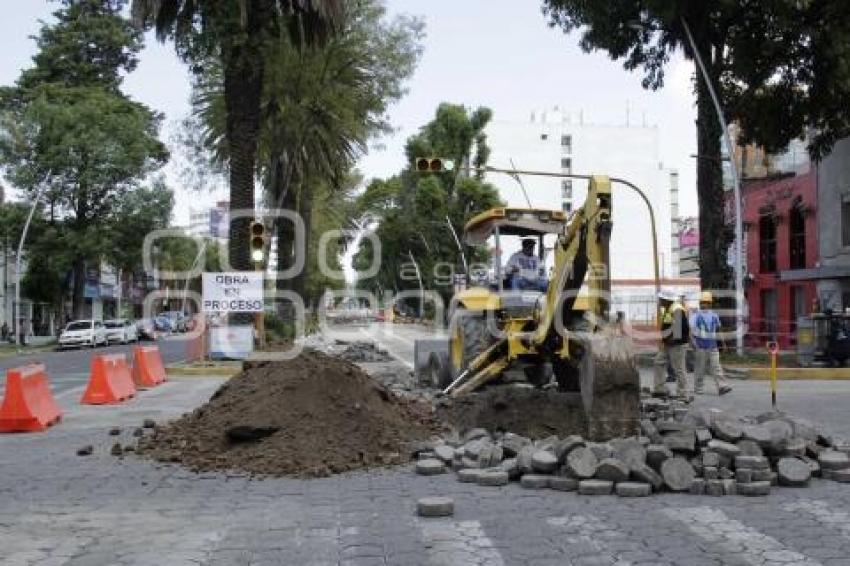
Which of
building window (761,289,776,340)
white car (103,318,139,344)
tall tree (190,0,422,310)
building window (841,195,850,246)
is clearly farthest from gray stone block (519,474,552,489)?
white car (103,318,139,344)

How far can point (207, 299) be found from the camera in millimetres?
23547

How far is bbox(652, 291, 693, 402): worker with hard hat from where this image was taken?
16406 millimetres

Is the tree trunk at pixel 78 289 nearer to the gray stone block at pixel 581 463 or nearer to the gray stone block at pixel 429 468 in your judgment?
the gray stone block at pixel 429 468

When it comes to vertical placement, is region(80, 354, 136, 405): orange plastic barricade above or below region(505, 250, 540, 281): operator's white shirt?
below

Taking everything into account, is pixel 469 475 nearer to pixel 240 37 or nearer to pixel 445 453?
pixel 445 453

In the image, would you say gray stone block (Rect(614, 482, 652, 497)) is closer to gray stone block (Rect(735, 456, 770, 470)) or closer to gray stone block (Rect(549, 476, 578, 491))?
gray stone block (Rect(549, 476, 578, 491))

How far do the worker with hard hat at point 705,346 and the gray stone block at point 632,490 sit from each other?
9.84 m

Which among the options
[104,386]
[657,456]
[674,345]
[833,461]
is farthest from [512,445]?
[104,386]

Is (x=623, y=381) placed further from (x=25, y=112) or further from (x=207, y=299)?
(x=25, y=112)

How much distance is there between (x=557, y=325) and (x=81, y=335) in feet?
125

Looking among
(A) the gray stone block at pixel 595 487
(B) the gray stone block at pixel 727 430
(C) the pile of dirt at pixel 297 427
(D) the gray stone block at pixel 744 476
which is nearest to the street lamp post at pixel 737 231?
(C) the pile of dirt at pixel 297 427

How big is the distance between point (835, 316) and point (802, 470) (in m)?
17.6

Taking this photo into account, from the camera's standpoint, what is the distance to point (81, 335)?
44.5 metres

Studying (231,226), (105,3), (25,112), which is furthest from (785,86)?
(105,3)
